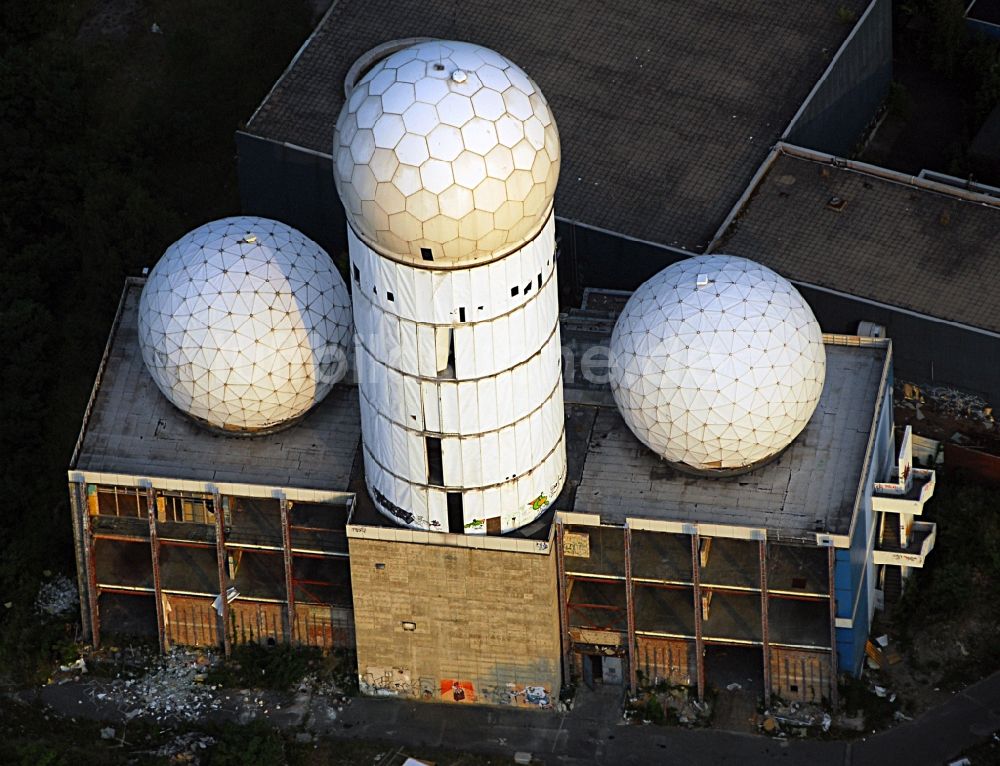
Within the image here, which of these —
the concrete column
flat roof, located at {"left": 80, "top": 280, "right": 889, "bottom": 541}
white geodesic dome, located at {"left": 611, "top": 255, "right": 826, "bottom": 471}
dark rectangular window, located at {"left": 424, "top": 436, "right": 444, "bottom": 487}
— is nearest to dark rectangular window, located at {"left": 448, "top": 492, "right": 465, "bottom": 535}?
dark rectangular window, located at {"left": 424, "top": 436, "right": 444, "bottom": 487}

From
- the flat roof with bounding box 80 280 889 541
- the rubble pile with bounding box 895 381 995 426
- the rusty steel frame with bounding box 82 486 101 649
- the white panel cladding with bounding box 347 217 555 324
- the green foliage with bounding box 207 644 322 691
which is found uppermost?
the white panel cladding with bounding box 347 217 555 324

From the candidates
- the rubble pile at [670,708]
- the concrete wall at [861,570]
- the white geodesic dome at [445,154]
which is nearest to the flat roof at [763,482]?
the concrete wall at [861,570]

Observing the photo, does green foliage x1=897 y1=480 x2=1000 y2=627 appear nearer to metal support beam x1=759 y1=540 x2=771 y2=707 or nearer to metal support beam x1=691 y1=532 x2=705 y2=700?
metal support beam x1=759 y1=540 x2=771 y2=707

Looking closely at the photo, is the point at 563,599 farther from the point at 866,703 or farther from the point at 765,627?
the point at 866,703

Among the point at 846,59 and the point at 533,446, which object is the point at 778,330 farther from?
the point at 846,59

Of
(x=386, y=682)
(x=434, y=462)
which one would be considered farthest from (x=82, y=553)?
(x=434, y=462)

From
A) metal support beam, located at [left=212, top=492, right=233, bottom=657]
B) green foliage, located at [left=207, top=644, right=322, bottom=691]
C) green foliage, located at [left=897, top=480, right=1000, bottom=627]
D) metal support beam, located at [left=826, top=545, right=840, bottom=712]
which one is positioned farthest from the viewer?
green foliage, located at [left=897, top=480, right=1000, bottom=627]

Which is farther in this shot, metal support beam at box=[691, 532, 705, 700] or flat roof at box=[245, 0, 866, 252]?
flat roof at box=[245, 0, 866, 252]
